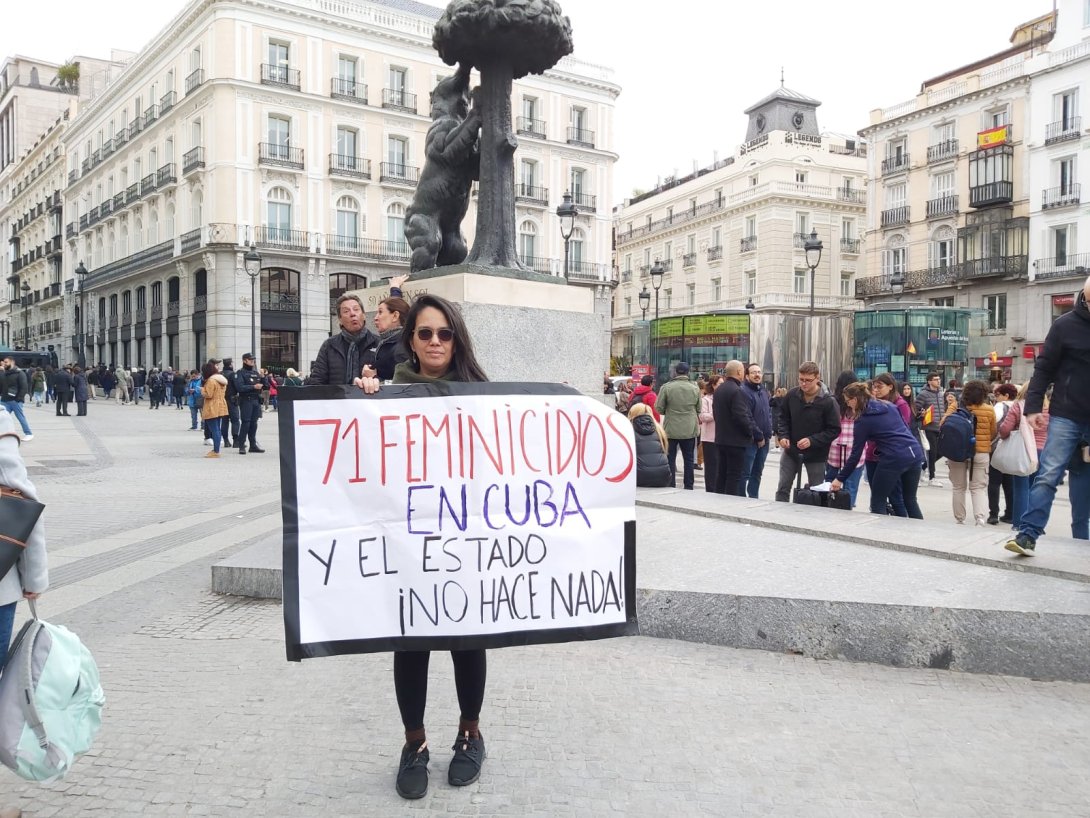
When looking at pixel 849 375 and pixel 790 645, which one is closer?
pixel 790 645

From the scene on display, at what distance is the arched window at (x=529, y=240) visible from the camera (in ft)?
153

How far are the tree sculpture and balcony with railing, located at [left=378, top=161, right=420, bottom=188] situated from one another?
36.6m

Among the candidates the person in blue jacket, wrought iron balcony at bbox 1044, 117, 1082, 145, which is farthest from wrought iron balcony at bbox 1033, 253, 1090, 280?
the person in blue jacket

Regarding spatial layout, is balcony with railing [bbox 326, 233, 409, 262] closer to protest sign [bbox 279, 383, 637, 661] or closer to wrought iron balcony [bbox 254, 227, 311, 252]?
wrought iron balcony [bbox 254, 227, 311, 252]

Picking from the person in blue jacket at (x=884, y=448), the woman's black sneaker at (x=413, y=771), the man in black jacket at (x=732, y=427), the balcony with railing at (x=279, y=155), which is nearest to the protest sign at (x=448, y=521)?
the woman's black sneaker at (x=413, y=771)

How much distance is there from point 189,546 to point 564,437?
5.03 meters

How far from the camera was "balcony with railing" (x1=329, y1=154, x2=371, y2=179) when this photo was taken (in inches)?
1598

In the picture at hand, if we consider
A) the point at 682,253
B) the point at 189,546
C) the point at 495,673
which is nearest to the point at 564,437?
the point at 495,673

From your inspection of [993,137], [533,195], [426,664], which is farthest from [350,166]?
[426,664]

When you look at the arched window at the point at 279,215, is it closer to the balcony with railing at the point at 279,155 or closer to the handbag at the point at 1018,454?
the balcony with railing at the point at 279,155

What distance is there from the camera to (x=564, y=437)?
3.03 metres

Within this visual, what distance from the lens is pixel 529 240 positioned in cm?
4700

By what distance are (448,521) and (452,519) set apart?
0.01 metres

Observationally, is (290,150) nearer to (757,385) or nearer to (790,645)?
(757,385)
